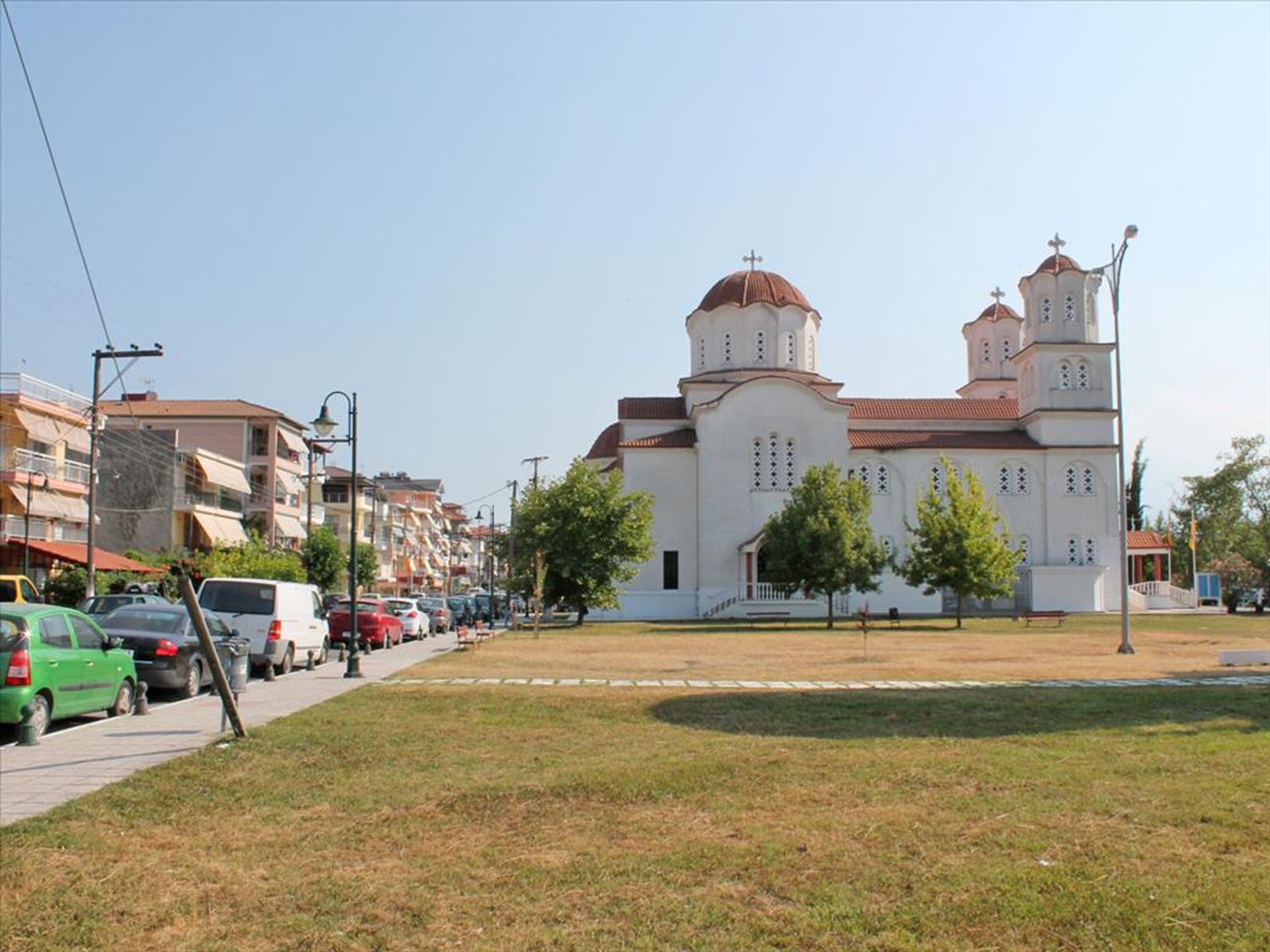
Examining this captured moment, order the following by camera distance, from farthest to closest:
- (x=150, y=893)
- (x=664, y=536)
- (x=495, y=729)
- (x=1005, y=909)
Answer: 1. (x=664, y=536)
2. (x=495, y=729)
3. (x=150, y=893)
4. (x=1005, y=909)

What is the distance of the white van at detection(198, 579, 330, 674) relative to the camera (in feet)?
68.7

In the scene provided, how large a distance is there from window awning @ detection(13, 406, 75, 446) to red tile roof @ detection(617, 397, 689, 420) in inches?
1117

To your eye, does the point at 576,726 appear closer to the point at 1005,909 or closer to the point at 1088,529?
the point at 1005,909

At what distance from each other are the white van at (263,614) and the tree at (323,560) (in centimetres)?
3687

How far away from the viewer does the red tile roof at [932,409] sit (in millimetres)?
63875

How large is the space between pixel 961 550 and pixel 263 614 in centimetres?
2961

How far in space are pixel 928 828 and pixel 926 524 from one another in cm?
3845

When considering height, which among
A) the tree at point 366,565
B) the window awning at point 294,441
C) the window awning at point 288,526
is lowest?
the tree at point 366,565

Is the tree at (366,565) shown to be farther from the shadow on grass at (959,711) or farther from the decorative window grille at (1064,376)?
the shadow on grass at (959,711)

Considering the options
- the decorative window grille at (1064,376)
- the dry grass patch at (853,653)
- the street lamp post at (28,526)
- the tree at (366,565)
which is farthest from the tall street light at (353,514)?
the decorative window grille at (1064,376)

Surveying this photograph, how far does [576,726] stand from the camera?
13.0 meters

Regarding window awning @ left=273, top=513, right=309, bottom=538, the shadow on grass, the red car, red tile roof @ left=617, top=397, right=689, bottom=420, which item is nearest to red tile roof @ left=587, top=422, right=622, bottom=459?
red tile roof @ left=617, top=397, right=689, bottom=420

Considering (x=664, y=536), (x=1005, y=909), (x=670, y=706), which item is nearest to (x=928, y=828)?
(x=1005, y=909)

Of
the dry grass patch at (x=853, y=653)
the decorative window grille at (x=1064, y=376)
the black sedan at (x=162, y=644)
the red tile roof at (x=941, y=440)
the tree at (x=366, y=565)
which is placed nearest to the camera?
the black sedan at (x=162, y=644)
